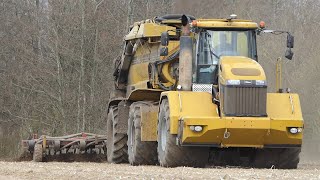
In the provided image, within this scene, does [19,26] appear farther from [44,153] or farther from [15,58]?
[44,153]

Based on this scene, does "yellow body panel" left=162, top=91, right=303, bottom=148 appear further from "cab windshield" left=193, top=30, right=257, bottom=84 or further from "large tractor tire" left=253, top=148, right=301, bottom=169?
"cab windshield" left=193, top=30, right=257, bottom=84

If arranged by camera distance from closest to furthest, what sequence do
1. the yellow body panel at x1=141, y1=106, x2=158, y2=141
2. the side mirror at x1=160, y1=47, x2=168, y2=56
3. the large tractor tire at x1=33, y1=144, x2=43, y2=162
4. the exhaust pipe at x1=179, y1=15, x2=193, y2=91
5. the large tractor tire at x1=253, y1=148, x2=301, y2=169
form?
the large tractor tire at x1=253, y1=148, x2=301, y2=169 → the exhaust pipe at x1=179, y1=15, x2=193, y2=91 → the side mirror at x1=160, y1=47, x2=168, y2=56 → the yellow body panel at x1=141, y1=106, x2=158, y2=141 → the large tractor tire at x1=33, y1=144, x2=43, y2=162

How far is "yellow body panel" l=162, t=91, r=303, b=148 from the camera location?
1538cm

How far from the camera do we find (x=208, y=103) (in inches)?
626

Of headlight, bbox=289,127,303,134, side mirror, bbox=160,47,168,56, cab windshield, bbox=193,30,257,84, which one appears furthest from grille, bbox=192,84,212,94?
headlight, bbox=289,127,303,134

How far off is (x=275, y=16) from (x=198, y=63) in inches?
846

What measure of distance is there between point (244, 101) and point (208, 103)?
0.67 meters

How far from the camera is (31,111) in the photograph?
108ft

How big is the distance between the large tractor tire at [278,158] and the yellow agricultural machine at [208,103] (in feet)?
0.06

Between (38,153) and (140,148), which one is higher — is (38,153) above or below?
below

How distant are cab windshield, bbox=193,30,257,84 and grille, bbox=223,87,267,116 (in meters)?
1.12

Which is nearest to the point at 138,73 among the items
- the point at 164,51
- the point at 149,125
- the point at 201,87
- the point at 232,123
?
the point at 149,125

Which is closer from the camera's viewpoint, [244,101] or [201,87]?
[244,101]

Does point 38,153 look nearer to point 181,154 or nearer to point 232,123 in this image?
point 181,154
